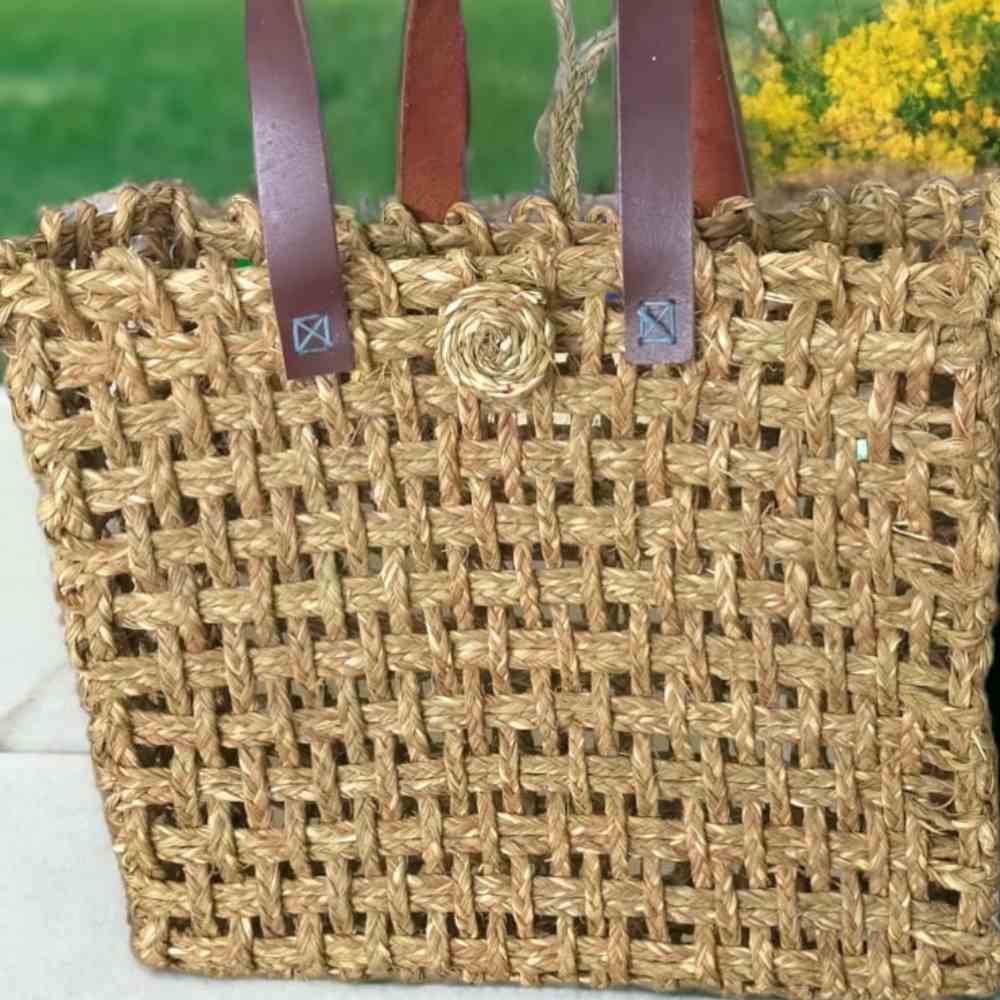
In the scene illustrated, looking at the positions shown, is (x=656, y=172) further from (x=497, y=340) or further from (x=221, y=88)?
(x=221, y=88)

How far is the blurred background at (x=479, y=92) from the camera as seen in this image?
140 cm

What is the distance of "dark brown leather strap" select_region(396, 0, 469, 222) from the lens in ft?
2.86

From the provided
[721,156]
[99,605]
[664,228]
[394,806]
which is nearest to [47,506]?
[99,605]

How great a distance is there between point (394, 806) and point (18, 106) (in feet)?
3.47

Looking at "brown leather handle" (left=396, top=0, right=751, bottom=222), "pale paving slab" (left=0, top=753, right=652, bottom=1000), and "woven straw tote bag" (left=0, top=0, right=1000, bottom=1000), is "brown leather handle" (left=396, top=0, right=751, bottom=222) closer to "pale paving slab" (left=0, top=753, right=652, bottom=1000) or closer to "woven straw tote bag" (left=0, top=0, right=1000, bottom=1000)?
"woven straw tote bag" (left=0, top=0, right=1000, bottom=1000)

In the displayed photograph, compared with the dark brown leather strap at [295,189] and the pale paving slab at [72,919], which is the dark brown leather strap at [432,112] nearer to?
the dark brown leather strap at [295,189]

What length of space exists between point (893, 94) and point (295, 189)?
894 mm

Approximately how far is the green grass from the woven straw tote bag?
635 millimetres

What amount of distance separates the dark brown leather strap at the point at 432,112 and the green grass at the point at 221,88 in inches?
22.6

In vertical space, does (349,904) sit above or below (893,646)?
below

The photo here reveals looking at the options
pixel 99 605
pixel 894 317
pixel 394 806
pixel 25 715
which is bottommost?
pixel 25 715

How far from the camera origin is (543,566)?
0.75m

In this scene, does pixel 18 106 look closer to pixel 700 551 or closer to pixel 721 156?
pixel 721 156

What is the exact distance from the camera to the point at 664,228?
0.68 meters
